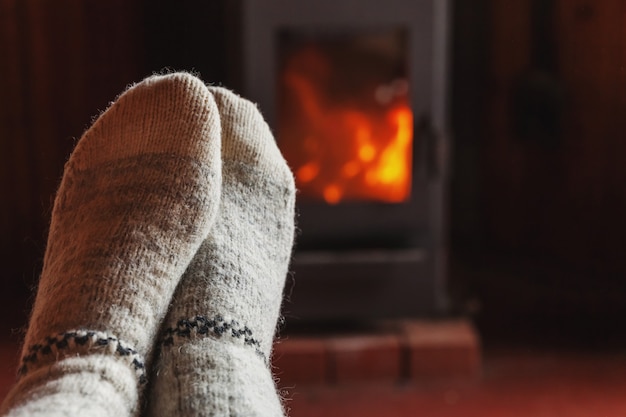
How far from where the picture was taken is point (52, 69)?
1.87 m

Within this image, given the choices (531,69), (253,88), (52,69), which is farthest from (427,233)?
(52,69)

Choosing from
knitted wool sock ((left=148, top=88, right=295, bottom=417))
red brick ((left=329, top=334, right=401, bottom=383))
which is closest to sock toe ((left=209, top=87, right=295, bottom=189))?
knitted wool sock ((left=148, top=88, right=295, bottom=417))

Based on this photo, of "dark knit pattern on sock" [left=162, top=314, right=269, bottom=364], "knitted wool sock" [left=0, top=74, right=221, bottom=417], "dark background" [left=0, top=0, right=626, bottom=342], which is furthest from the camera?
"dark background" [left=0, top=0, right=626, bottom=342]

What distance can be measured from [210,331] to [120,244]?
13 cm

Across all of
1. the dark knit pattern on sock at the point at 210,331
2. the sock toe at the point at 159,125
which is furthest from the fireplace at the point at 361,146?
the dark knit pattern on sock at the point at 210,331

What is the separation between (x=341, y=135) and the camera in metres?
1.61

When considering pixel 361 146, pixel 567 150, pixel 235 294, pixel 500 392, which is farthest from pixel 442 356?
pixel 235 294

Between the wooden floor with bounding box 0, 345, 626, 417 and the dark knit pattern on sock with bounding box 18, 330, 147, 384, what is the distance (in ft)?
2.39

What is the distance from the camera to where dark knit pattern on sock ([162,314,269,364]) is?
0.84 meters

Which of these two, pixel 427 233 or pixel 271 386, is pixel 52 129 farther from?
pixel 271 386

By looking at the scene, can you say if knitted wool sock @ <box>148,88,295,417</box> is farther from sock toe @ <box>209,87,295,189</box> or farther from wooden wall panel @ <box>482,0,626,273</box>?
wooden wall panel @ <box>482,0,626,273</box>

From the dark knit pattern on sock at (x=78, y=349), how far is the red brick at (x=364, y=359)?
32.6 inches

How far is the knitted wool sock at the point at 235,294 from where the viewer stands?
74cm

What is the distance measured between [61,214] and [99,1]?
38.9 inches
